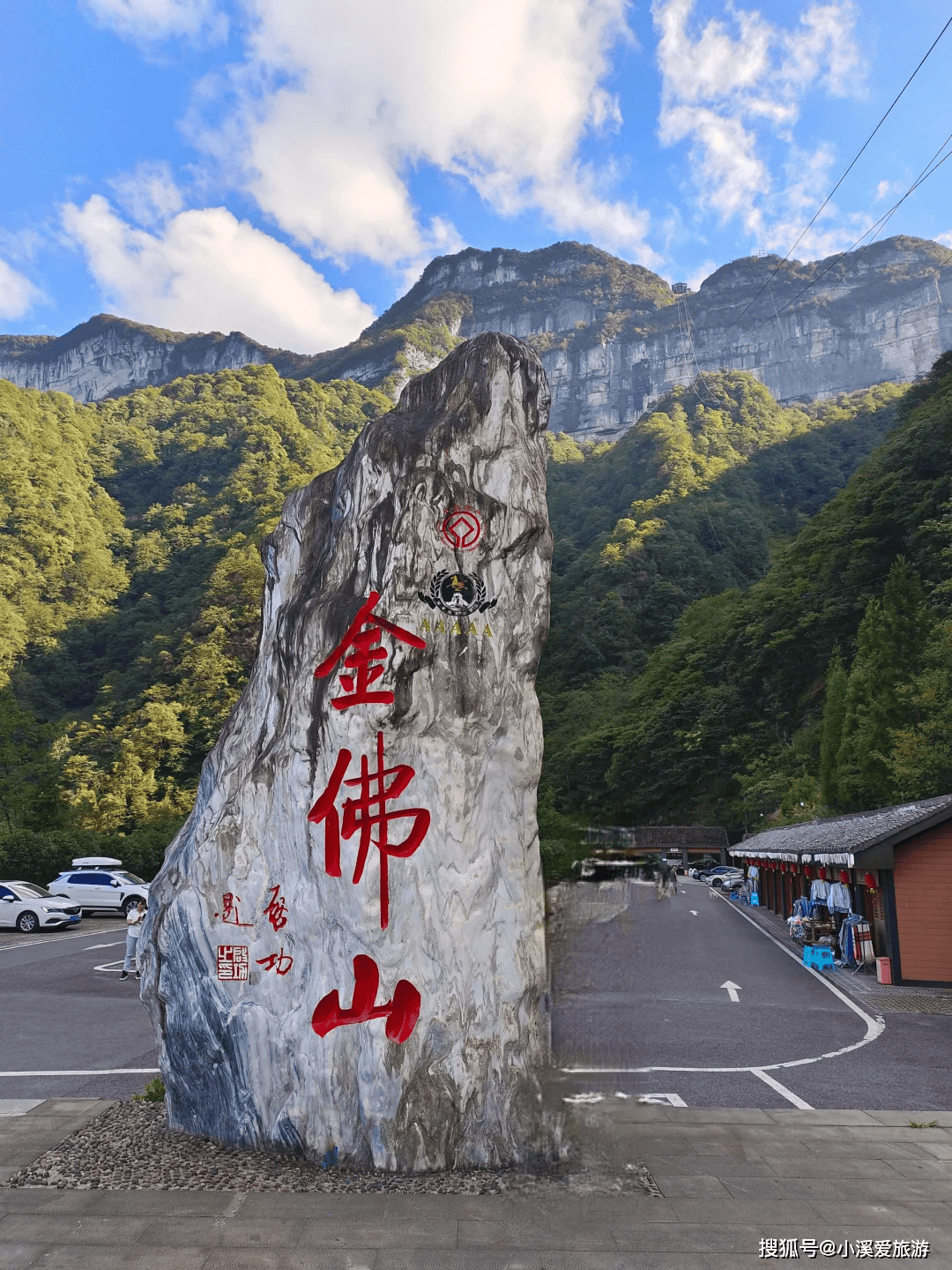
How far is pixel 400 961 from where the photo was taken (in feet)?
16.8

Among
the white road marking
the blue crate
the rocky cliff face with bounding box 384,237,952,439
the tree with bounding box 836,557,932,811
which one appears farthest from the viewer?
the rocky cliff face with bounding box 384,237,952,439

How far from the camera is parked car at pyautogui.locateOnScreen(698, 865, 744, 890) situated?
3675cm

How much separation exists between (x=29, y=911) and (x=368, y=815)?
18.1 meters

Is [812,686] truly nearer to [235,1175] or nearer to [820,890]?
[820,890]

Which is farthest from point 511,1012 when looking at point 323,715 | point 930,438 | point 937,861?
point 930,438

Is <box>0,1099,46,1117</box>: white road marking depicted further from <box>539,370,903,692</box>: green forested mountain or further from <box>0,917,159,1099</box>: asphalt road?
<box>539,370,903,692</box>: green forested mountain

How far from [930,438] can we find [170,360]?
111m

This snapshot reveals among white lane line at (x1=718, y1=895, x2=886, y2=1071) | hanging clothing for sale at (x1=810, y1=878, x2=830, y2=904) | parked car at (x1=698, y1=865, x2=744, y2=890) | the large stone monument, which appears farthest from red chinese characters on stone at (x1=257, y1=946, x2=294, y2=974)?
parked car at (x1=698, y1=865, x2=744, y2=890)

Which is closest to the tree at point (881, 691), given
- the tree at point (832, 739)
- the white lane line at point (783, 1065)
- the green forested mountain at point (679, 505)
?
the tree at point (832, 739)

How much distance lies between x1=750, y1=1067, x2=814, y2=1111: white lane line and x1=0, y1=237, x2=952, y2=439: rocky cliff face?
10289 centimetres

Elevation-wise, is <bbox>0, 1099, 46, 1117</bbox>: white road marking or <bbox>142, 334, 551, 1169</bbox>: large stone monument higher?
<bbox>142, 334, 551, 1169</bbox>: large stone monument

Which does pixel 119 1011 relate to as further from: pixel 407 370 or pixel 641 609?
pixel 407 370

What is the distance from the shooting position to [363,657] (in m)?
5.45

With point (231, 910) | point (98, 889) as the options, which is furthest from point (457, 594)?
point (98, 889)
